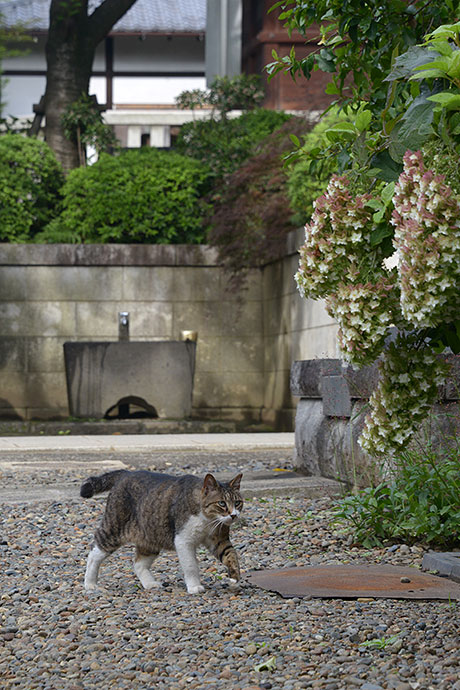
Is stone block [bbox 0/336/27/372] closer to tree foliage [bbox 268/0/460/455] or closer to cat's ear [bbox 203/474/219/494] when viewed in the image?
cat's ear [bbox 203/474/219/494]

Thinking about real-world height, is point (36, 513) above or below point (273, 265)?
below

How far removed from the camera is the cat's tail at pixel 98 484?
4469 mm

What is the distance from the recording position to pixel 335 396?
21.6 ft

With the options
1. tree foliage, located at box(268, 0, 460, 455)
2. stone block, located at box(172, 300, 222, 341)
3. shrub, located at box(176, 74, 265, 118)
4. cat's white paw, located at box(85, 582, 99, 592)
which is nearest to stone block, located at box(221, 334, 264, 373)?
stone block, located at box(172, 300, 222, 341)

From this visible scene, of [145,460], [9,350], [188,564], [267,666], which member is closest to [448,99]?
[267,666]

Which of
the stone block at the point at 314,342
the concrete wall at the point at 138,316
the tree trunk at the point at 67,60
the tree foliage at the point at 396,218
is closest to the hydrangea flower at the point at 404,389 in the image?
the tree foliage at the point at 396,218

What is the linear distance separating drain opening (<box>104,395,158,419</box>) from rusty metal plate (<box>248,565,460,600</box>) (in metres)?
9.02

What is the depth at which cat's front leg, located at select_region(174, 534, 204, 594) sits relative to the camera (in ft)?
13.4

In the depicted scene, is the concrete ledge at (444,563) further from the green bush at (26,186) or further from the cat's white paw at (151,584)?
the green bush at (26,186)

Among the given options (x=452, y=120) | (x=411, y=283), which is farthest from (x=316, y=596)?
(x=452, y=120)

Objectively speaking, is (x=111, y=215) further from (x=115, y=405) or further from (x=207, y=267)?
(x=115, y=405)

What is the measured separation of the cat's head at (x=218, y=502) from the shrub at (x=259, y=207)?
9351 millimetres

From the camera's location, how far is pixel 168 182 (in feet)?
49.7

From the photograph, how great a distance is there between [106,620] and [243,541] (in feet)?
5.30
